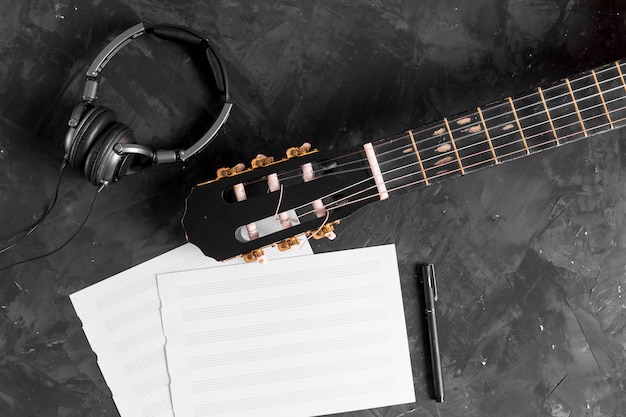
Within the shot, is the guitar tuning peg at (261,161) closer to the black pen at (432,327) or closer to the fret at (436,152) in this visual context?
the fret at (436,152)

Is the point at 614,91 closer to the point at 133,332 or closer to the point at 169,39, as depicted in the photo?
the point at 169,39

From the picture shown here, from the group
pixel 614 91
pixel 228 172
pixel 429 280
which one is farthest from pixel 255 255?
pixel 614 91

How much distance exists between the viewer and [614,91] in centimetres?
95

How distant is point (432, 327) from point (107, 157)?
657 mm

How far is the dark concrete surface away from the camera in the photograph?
100 cm

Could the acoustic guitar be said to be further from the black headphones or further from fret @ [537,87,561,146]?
the black headphones

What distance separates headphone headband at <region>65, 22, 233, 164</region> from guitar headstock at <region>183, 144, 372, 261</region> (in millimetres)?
93

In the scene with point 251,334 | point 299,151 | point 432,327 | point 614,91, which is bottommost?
point 432,327

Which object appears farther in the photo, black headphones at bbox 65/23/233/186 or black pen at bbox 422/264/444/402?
black pen at bbox 422/264/444/402

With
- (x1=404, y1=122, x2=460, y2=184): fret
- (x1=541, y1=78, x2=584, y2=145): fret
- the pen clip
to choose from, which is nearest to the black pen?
the pen clip

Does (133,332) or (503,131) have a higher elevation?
(503,131)

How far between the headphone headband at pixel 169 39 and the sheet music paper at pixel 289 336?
0.23 m

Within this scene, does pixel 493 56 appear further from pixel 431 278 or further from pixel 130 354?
pixel 130 354

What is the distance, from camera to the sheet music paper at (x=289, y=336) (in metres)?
1.02
